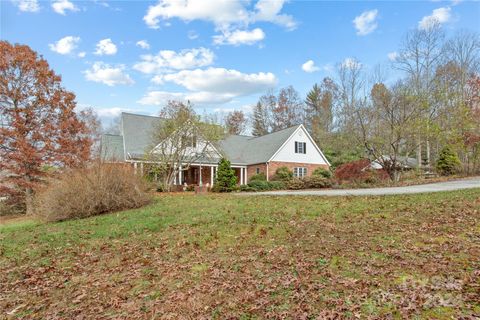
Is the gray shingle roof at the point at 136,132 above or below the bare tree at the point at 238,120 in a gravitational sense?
below

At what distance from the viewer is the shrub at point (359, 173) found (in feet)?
69.1

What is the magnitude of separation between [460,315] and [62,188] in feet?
36.6

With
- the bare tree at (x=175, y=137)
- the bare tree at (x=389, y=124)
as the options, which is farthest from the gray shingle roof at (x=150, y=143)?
the bare tree at (x=389, y=124)

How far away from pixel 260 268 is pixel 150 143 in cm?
1832

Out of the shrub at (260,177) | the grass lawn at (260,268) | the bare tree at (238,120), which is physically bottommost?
the grass lawn at (260,268)

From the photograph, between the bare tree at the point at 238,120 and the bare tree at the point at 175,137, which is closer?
the bare tree at the point at 175,137

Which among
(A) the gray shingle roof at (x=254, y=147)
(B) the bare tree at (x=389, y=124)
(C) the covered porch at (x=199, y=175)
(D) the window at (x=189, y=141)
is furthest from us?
(A) the gray shingle roof at (x=254, y=147)

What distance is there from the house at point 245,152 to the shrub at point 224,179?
2.07 metres

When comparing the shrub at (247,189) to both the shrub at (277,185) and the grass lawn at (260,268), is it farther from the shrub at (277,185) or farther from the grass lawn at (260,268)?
the grass lawn at (260,268)

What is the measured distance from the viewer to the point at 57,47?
12242mm

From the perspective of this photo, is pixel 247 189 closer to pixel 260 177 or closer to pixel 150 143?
pixel 260 177

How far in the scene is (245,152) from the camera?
2891cm

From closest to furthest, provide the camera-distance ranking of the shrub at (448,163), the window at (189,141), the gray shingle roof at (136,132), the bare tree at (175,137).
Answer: the bare tree at (175,137)
the window at (189,141)
the gray shingle roof at (136,132)
the shrub at (448,163)

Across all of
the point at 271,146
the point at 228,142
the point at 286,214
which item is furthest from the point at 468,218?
the point at 228,142
